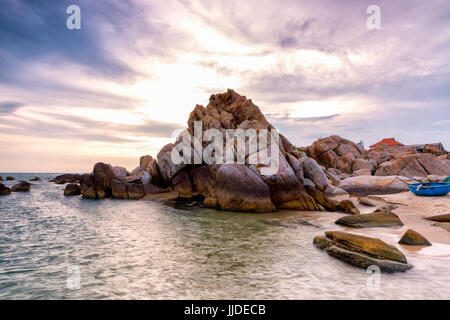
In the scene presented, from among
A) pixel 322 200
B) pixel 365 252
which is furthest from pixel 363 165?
A: pixel 365 252

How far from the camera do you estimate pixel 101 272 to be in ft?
21.3

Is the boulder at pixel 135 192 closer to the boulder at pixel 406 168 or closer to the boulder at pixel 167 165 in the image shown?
the boulder at pixel 167 165

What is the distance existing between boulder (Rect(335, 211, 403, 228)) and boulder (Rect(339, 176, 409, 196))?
38.8 feet

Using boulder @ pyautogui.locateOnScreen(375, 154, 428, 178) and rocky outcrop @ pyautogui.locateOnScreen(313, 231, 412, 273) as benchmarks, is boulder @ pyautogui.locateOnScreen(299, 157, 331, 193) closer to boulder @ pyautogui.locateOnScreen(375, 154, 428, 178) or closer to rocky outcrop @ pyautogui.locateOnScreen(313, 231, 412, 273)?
boulder @ pyautogui.locateOnScreen(375, 154, 428, 178)

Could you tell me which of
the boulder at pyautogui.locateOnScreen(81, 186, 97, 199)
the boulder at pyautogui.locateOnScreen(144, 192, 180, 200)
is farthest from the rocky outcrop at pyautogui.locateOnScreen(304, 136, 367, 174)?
the boulder at pyautogui.locateOnScreen(81, 186, 97, 199)

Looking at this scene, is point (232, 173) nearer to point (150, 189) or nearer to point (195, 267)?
point (195, 267)

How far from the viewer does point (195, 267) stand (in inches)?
267

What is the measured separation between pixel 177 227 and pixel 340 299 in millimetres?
8803

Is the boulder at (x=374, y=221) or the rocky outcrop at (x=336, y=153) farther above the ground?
the rocky outcrop at (x=336, y=153)

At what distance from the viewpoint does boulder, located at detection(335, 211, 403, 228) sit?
426 inches

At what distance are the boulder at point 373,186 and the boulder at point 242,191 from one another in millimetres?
10910

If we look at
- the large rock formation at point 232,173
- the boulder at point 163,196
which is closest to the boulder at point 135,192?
the large rock formation at point 232,173

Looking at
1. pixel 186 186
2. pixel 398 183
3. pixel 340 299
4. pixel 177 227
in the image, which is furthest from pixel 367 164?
pixel 340 299

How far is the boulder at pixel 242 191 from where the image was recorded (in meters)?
16.5
